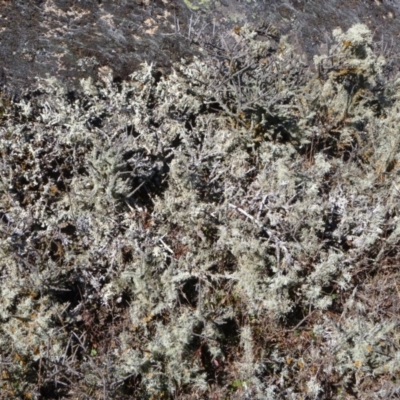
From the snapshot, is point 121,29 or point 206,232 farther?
point 121,29

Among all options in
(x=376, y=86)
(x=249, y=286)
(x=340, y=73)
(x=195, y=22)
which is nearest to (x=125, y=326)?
(x=249, y=286)

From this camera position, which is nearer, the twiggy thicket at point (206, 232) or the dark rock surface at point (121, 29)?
the twiggy thicket at point (206, 232)

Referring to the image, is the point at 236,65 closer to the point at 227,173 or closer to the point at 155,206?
the point at 227,173

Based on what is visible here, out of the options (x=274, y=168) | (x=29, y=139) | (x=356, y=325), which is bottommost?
(x=29, y=139)

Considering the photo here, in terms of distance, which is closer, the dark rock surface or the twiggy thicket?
the twiggy thicket

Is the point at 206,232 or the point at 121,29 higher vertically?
the point at 121,29
